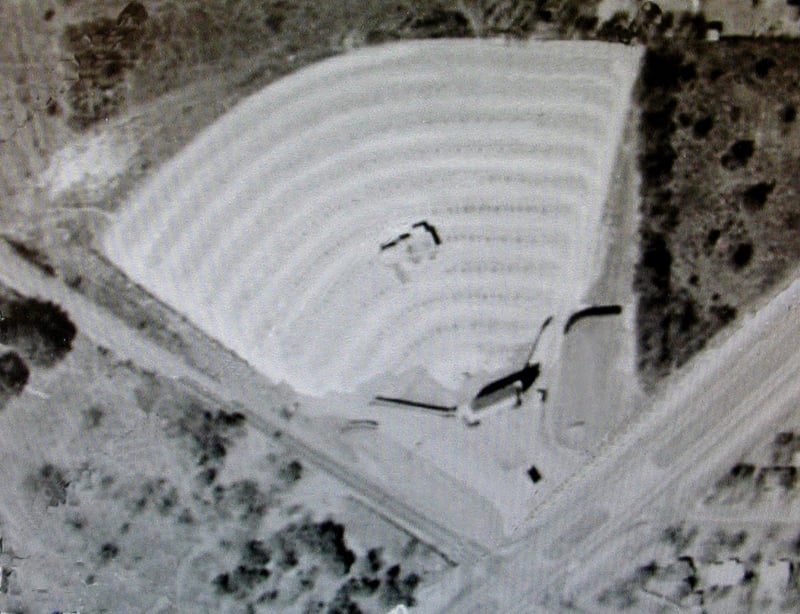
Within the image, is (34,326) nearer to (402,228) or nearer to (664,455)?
(402,228)

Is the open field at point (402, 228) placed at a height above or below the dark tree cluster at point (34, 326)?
above

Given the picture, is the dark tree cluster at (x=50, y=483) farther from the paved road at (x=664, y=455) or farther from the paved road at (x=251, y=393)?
the paved road at (x=664, y=455)

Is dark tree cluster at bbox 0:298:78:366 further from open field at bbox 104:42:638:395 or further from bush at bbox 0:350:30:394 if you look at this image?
open field at bbox 104:42:638:395

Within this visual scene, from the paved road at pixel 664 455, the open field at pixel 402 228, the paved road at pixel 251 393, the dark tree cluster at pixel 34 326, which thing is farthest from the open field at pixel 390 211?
the paved road at pixel 664 455

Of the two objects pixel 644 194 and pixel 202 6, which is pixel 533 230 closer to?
pixel 644 194

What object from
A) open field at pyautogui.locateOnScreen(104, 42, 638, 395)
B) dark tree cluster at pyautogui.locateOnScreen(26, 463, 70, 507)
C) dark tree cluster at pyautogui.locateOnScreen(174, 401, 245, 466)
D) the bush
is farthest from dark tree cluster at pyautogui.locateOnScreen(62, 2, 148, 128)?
dark tree cluster at pyautogui.locateOnScreen(26, 463, 70, 507)

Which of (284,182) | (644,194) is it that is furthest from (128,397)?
(644,194)

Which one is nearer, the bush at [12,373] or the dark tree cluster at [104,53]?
the dark tree cluster at [104,53]

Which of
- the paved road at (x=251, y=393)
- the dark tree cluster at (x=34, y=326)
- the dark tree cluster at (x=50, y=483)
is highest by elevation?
the paved road at (x=251, y=393)

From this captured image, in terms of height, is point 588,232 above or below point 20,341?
above
